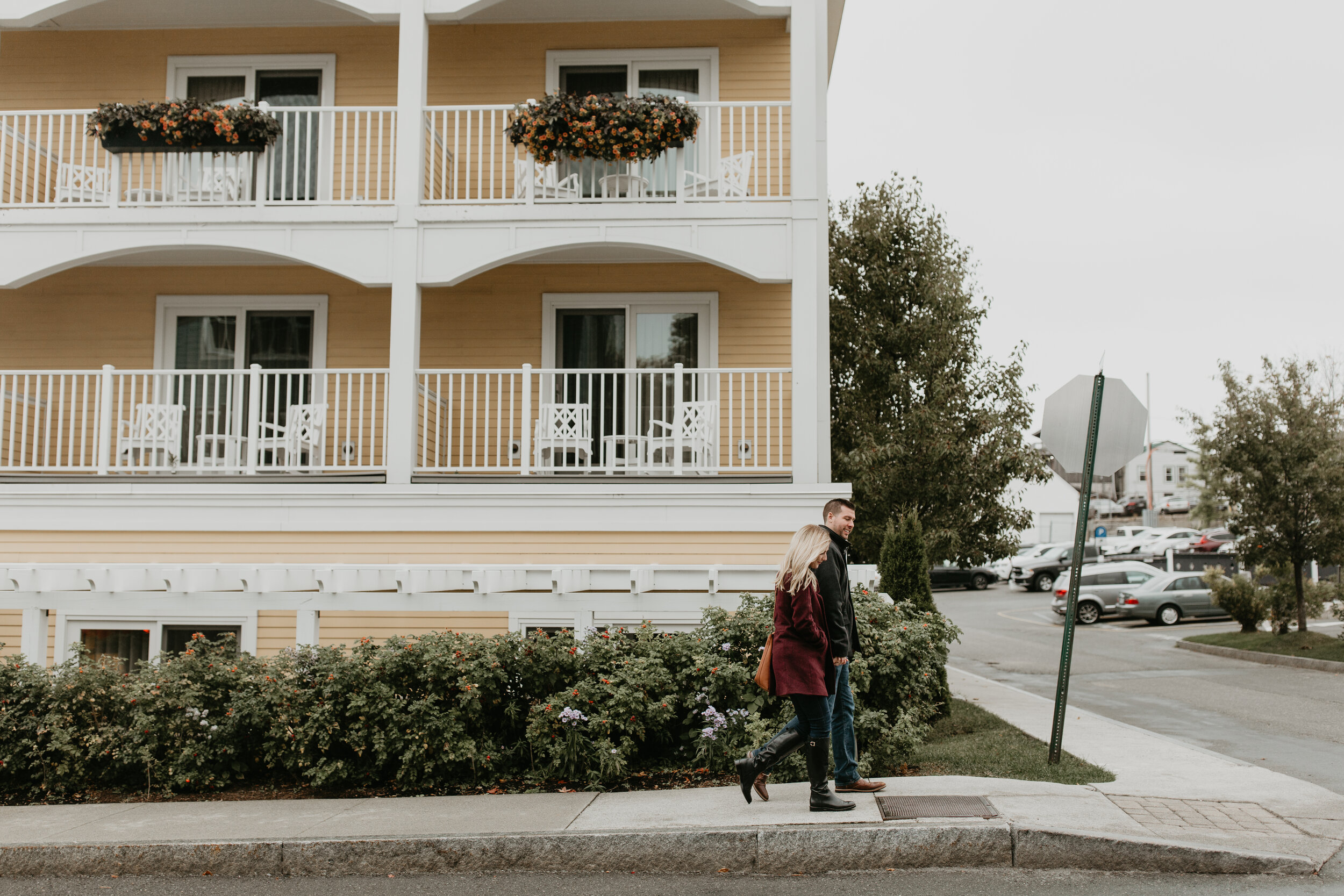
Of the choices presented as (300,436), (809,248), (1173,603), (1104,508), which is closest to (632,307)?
(809,248)

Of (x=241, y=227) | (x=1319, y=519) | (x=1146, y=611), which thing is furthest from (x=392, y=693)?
(x=1146, y=611)

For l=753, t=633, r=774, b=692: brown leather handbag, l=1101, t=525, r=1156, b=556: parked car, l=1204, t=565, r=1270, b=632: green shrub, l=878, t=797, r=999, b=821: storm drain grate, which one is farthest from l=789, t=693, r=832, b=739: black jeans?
l=1101, t=525, r=1156, b=556: parked car

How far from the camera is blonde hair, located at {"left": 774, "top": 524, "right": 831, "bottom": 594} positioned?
6.03m

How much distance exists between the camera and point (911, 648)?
798 centimetres

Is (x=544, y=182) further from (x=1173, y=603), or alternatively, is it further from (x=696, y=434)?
(x=1173, y=603)

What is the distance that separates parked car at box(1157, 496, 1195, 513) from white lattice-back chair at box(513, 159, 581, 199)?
210ft

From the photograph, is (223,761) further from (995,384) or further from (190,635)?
(995,384)

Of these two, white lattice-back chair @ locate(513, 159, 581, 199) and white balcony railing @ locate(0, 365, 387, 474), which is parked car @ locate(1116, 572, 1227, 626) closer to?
white lattice-back chair @ locate(513, 159, 581, 199)

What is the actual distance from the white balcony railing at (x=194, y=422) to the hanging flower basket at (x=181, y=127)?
7.94 feet

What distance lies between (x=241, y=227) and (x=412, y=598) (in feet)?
16.3

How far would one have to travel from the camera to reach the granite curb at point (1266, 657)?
1733 centimetres

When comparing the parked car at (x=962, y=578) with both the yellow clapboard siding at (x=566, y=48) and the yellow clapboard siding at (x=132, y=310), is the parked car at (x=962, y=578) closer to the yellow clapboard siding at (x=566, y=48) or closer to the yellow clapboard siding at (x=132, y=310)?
the yellow clapboard siding at (x=566, y=48)

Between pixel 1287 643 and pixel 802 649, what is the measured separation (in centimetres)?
1731

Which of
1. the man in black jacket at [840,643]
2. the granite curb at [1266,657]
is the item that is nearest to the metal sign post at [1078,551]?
the man in black jacket at [840,643]
